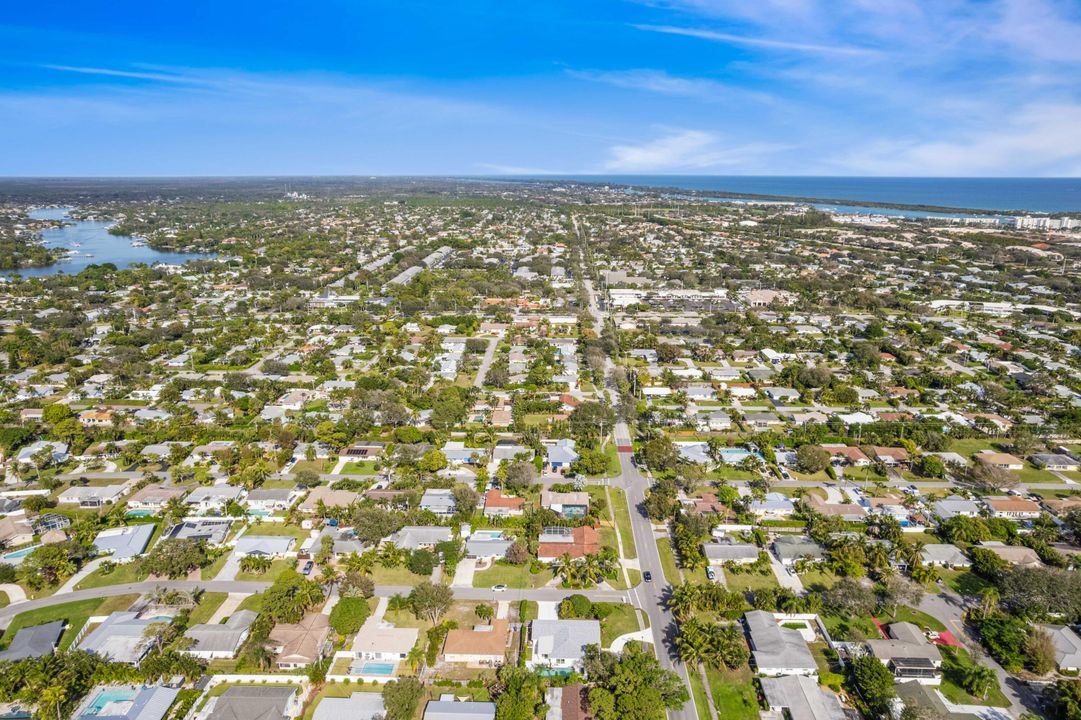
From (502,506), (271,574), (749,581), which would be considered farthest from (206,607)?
(749,581)

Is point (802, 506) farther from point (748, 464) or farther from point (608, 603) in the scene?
point (608, 603)

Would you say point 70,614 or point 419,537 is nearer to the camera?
point 70,614

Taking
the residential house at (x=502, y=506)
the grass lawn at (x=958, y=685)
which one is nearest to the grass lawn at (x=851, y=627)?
the grass lawn at (x=958, y=685)

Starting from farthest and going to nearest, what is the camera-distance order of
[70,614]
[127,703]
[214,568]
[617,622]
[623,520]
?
[623,520]
[214,568]
[70,614]
[617,622]
[127,703]

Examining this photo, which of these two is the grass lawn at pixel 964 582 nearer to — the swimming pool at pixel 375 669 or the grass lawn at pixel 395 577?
the grass lawn at pixel 395 577

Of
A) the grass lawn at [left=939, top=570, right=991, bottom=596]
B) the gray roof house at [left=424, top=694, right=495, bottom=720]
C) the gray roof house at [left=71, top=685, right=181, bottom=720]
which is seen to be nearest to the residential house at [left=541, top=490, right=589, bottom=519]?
the gray roof house at [left=424, top=694, right=495, bottom=720]

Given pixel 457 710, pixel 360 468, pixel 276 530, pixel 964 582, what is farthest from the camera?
pixel 360 468

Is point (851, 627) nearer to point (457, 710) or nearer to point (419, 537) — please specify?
point (457, 710)
